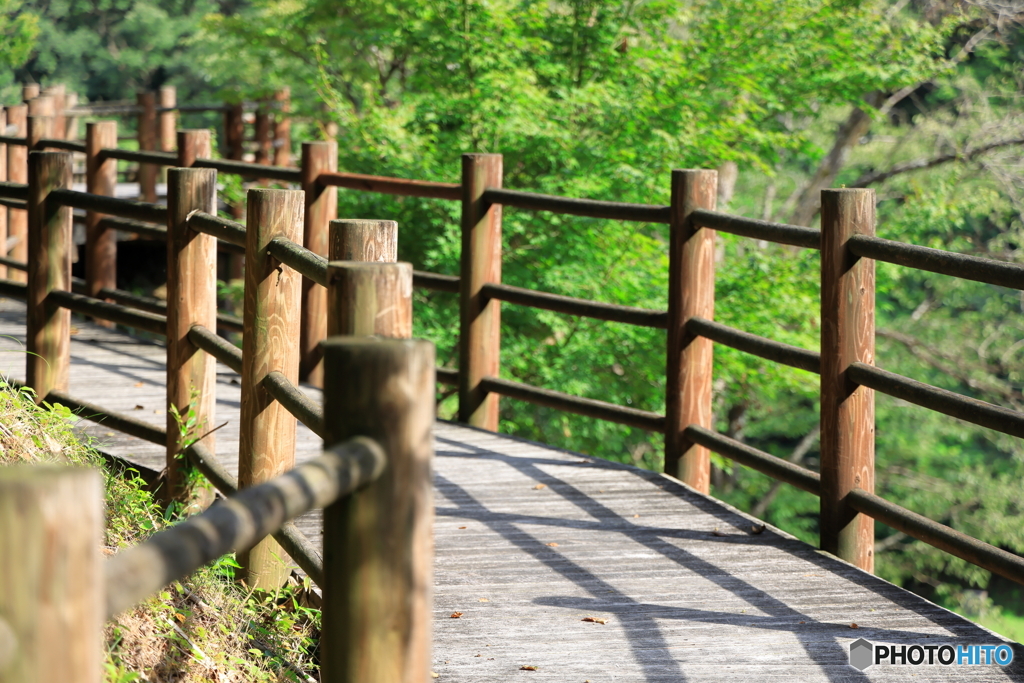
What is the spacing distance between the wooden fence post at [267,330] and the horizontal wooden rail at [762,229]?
5.47 feet

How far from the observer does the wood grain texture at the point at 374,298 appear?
2049 millimetres

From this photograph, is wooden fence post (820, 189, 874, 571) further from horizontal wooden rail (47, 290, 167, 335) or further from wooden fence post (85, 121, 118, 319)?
wooden fence post (85, 121, 118, 319)

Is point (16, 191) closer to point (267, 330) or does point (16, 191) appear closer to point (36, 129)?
point (267, 330)

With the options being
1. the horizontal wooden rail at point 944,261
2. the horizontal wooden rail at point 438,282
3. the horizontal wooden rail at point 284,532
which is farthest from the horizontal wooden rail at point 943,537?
the horizontal wooden rail at point 438,282

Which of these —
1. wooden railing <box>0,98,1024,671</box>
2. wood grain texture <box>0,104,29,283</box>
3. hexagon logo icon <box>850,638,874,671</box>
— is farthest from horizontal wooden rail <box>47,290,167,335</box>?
wood grain texture <box>0,104,29,283</box>

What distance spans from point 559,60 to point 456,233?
2.38 m

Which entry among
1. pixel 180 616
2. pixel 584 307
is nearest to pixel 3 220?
pixel 584 307

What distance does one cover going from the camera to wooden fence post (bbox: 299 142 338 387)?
6137 mm

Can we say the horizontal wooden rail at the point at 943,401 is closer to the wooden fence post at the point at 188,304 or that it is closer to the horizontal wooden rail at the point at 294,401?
the horizontal wooden rail at the point at 294,401

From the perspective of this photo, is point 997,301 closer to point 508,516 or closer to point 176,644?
point 508,516

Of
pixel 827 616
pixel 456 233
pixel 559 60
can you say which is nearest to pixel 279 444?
pixel 827 616

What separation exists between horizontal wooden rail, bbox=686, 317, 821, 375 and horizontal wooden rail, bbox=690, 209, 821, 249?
0.36 metres

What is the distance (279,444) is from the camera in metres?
3.29

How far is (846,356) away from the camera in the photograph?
3.75 m
